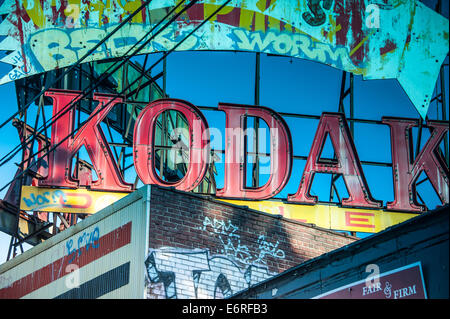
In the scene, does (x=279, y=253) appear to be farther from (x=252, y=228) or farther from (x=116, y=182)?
(x=116, y=182)

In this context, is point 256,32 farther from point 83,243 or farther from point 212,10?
point 83,243

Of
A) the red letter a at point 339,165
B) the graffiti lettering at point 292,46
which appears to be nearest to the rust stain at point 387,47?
the graffiti lettering at point 292,46

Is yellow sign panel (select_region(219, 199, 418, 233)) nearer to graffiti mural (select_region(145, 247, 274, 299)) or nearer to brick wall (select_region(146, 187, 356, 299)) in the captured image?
brick wall (select_region(146, 187, 356, 299))

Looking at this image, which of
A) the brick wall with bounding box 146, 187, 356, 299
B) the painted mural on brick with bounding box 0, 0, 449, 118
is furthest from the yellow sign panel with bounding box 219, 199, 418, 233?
the painted mural on brick with bounding box 0, 0, 449, 118

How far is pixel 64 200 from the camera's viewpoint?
22281 millimetres

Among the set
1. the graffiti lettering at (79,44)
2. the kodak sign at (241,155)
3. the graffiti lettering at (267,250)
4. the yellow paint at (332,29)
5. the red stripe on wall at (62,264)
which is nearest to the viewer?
the red stripe on wall at (62,264)

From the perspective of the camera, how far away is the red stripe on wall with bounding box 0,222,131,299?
17.2 meters

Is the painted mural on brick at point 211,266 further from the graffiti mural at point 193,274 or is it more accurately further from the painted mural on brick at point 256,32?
the painted mural on brick at point 256,32

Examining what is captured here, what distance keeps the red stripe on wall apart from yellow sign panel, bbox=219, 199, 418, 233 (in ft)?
19.2

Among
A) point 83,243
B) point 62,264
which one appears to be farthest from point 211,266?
point 62,264

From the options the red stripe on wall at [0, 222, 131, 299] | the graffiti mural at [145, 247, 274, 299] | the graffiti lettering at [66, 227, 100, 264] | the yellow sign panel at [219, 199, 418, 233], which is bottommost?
the graffiti mural at [145, 247, 274, 299]

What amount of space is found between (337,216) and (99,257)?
317 inches

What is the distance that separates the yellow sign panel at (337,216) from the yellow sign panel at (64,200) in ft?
11.3

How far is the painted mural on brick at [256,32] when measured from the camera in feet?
81.4
